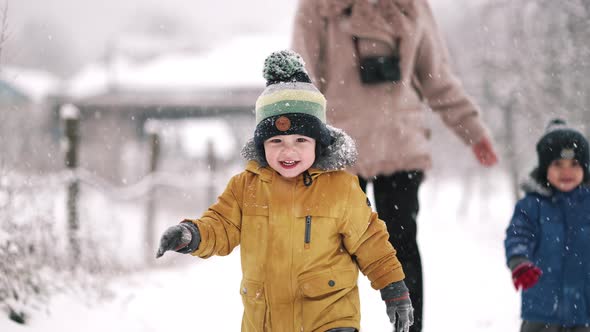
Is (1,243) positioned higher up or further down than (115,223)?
further down

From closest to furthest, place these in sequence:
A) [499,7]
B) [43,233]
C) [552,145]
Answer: [552,145], [43,233], [499,7]

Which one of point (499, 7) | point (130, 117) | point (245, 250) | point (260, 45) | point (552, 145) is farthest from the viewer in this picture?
point (260, 45)

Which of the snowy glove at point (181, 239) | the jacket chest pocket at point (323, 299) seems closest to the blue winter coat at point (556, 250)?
the jacket chest pocket at point (323, 299)

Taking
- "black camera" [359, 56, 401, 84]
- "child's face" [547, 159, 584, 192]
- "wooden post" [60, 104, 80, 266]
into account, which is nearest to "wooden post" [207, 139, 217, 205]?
"wooden post" [60, 104, 80, 266]

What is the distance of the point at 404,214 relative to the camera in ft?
9.34

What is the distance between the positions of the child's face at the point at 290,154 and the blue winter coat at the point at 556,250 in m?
1.36

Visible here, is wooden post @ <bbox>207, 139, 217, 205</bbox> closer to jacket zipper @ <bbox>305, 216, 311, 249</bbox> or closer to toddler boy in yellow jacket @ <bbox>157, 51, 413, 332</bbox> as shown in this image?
toddler boy in yellow jacket @ <bbox>157, 51, 413, 332</bbox>

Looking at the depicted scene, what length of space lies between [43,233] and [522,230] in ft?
11.1

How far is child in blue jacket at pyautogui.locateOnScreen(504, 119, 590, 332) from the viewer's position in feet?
9.02

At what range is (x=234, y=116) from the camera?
22172mm

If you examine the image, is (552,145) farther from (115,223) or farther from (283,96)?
(115,223)

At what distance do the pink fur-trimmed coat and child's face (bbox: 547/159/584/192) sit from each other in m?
0.75

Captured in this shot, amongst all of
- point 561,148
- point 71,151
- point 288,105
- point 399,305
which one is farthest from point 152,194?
point 399,305

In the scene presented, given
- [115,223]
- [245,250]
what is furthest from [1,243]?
[115,223]
